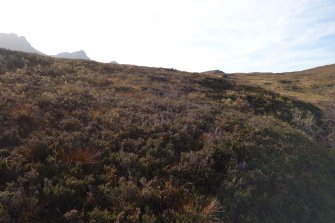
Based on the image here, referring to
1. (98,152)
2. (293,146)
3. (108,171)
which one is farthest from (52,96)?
(293,146)

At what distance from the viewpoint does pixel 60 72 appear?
2323 cm

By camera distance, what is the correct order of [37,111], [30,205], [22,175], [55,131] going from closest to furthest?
1. [30,205]
2. [22,175]
3. [55,131]
4. [37,111]

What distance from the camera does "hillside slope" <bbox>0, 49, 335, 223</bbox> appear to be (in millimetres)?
8227

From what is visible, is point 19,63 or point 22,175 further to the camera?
point 19,63

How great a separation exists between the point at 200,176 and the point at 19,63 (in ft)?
54.3

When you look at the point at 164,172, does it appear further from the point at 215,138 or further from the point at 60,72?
the point at 60,72

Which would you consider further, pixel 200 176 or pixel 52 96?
pixel 52 96

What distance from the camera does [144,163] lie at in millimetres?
10258

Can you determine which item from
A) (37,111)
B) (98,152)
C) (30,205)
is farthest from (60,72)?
(30,205)

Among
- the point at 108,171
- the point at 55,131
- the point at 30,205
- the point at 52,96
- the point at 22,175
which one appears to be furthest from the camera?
the point at 52,96

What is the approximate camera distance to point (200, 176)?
10445 mm

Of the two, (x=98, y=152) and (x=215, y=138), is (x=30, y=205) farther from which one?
(x=215, y=138)

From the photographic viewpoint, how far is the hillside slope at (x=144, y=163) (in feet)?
27.0

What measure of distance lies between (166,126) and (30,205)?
21.8 ft
